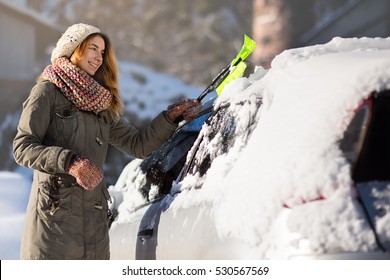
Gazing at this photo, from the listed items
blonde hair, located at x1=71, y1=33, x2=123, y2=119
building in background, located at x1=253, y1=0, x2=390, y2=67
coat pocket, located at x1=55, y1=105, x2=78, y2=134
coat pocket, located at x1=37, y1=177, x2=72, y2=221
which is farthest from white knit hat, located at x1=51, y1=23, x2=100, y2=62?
building in background, located at x1=253, y1=0, x2=390, y2=67

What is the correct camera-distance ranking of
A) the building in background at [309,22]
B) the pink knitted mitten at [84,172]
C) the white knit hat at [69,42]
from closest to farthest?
1. the pink knitted mitten at [84,172]
2. the white knit hat at [69,42]
3. the building in background at [309,22]

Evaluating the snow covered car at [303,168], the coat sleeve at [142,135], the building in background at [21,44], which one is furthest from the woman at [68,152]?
the building in background at [21,44]

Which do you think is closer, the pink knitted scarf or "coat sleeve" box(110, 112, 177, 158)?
the pink knitted scarf

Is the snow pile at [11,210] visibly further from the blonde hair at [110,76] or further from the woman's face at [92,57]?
the woman's face at [92,57]

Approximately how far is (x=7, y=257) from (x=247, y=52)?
2296 mm

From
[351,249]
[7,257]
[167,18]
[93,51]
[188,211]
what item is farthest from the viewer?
[167,18]

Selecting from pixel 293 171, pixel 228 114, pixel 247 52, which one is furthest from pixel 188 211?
pixel 247 52

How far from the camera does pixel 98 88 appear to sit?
3650mm

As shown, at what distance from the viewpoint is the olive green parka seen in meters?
3.42

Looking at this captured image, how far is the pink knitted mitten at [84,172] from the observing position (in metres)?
3.29

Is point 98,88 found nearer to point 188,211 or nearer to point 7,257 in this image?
point 188,211

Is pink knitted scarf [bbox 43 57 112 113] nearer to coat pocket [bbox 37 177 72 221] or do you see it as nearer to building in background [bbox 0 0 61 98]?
coat pocket [bbox 37 177 72 221]

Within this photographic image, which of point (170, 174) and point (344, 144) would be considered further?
point (170, 174)

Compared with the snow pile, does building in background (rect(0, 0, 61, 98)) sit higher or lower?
higher
